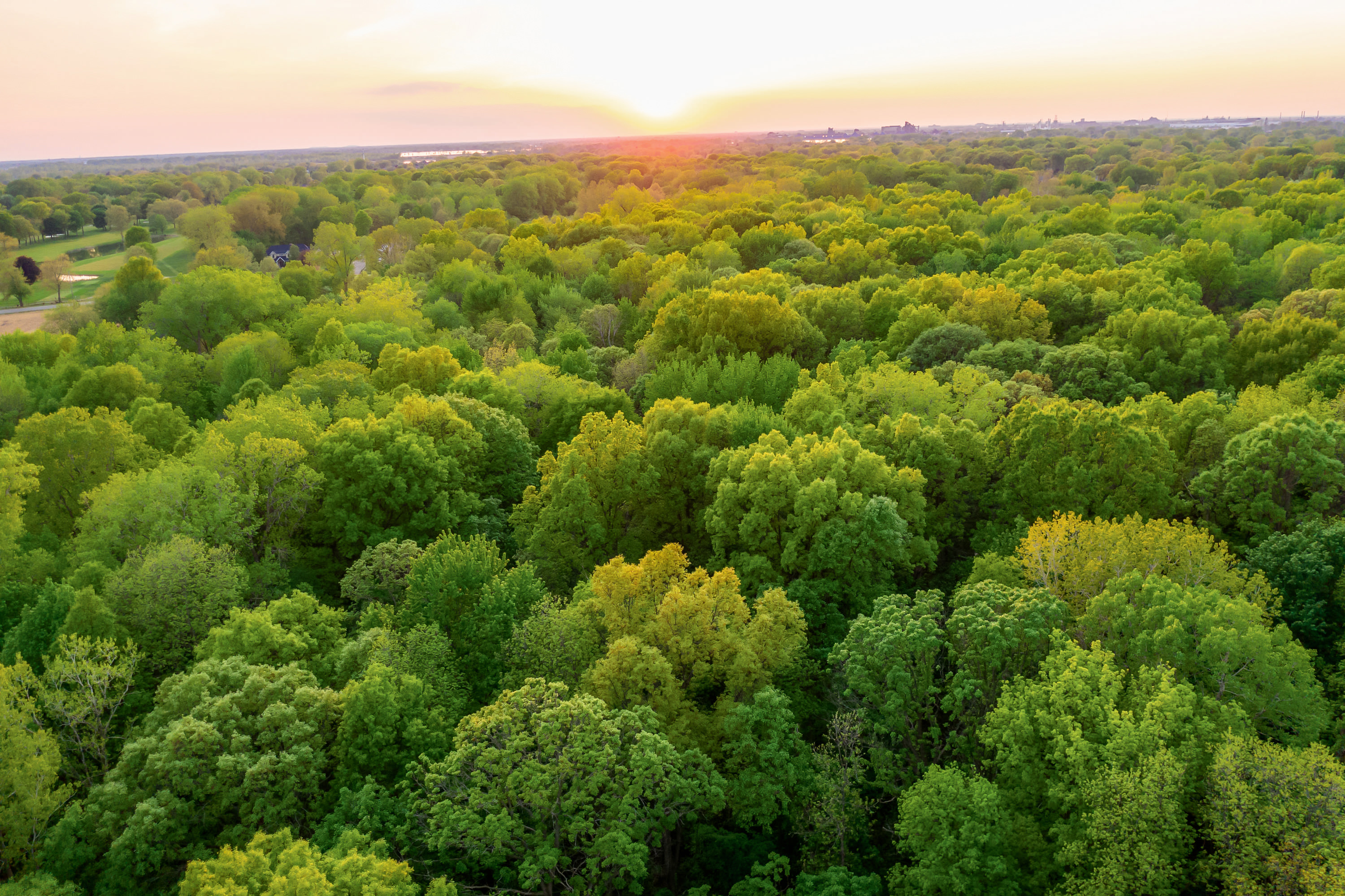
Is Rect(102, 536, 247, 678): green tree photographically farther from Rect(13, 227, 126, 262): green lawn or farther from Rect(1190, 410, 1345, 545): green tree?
Rect(13, 227, 126, 262): green lawn

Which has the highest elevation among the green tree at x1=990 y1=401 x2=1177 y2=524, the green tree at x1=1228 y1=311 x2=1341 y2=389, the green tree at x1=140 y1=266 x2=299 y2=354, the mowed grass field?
the mowed grass field

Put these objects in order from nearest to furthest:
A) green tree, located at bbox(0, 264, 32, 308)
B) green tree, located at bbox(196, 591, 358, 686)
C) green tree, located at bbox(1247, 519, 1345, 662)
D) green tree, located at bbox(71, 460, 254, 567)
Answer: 1. green tree, located at bbox(1247, 519, 1345, 662)
2. green tree, located at bbox(196, 591, 358, 686)
3. green tree, located at bbox(71, 460, 254, 567)
4. green tree, located at bbox(0, 264, 32, 308)

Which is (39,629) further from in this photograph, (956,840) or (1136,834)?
(1136,834)

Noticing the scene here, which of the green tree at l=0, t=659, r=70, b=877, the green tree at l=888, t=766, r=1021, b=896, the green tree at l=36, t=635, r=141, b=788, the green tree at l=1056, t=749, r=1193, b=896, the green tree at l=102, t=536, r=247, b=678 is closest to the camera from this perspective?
the green tree at l=1056, t=749, r=1193, b=896

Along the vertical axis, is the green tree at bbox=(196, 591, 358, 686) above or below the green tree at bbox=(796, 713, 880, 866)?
above

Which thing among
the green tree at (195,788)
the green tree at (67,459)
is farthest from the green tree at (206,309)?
the green tree at (195,788)

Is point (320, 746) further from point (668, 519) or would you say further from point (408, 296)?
point (408, 296)

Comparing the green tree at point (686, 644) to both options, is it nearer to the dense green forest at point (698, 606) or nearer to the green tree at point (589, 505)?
the dense green forest at point (698, 606)

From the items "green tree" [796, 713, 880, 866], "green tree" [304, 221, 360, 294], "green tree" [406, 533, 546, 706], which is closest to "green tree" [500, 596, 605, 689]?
"green tree" [406, 533, 546, 706]

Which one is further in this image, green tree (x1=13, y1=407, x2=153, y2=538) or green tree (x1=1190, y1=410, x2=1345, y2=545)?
green tree (x1=13, y1=407, x2=153, y2=538)
